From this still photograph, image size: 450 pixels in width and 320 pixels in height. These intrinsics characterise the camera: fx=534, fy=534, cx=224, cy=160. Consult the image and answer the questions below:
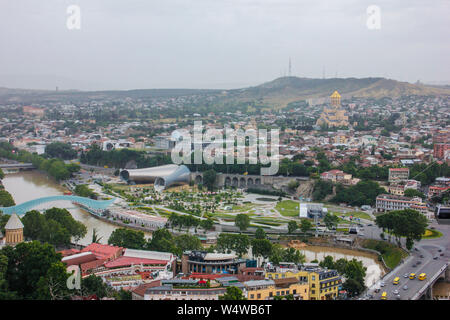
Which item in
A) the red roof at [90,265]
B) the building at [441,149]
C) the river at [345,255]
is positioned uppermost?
the building at [441,149]

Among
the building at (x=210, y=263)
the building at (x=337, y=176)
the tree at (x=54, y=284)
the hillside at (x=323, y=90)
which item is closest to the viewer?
the tree at (x=54, y=284)

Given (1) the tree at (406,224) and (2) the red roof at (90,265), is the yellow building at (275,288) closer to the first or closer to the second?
(2) the red roof at (90,265)

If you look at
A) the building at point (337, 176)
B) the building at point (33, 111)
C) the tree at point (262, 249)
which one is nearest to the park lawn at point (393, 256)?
the tree at point (262, 249)

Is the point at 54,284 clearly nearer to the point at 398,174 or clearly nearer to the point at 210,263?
the point at 210,263

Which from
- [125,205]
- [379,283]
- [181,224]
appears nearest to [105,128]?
[125,205]

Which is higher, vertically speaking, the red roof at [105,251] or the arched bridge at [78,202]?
the red roof at [105,251]

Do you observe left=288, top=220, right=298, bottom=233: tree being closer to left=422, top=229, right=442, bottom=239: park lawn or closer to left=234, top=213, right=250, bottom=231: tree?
left=234, top=213, right=250, bottom=231: tree
